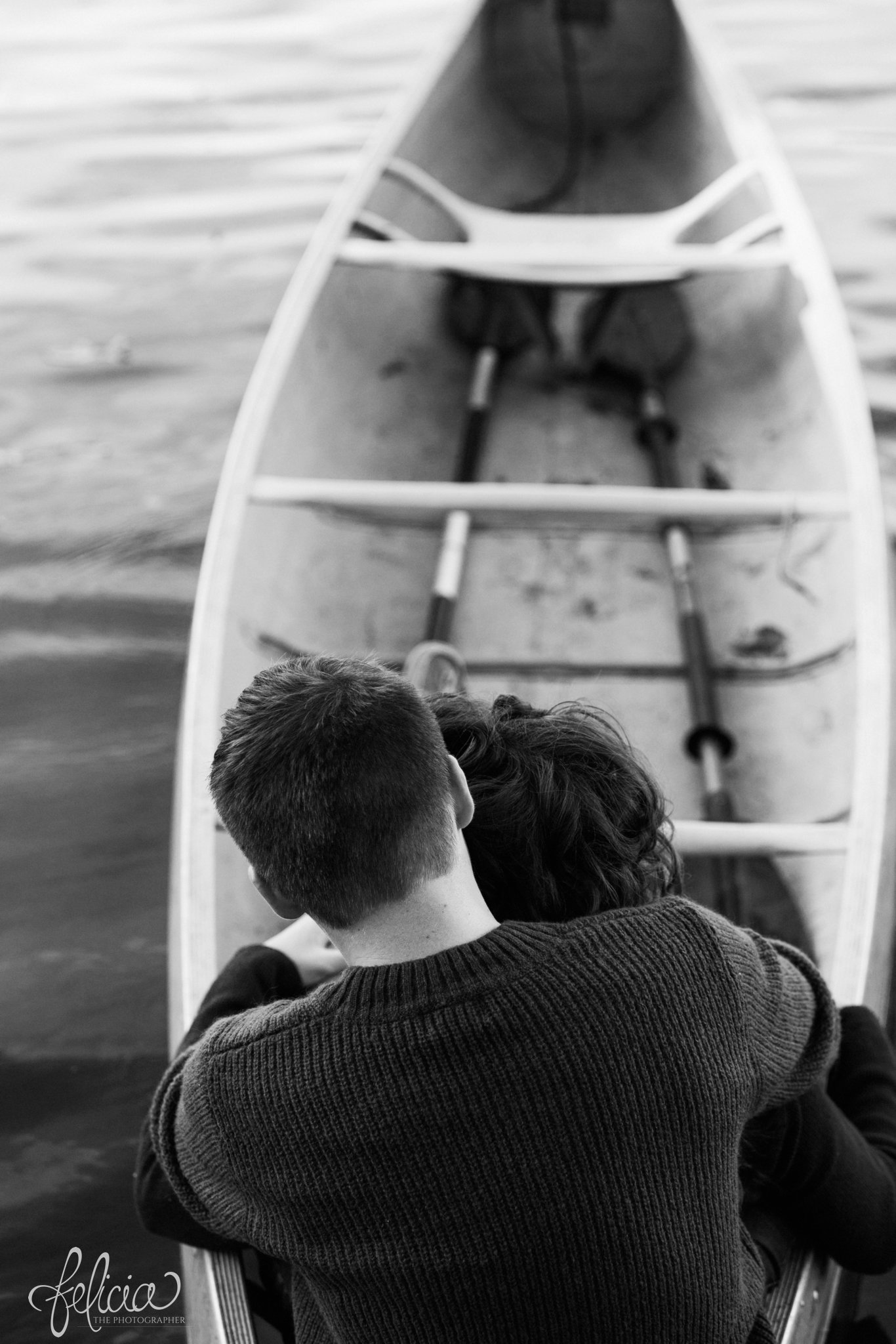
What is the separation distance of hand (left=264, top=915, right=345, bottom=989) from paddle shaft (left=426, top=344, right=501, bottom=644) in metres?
1.22

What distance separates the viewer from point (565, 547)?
327cm

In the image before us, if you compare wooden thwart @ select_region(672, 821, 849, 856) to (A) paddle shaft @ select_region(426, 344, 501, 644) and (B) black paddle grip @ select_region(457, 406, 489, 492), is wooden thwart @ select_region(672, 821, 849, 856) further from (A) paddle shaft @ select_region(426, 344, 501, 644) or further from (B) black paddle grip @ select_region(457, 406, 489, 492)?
(B) black paddle grip @ select_region(457, 406, 489, 492)

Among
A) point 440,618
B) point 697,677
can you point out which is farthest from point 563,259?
point 697,677

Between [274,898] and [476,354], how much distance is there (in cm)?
309

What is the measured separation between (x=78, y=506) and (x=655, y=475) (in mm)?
1984

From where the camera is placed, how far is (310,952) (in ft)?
5.32

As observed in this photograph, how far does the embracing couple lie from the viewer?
1015mm

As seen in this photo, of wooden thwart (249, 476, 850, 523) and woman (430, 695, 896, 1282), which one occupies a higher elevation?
wooden thwart (249, 476, 850, 523)

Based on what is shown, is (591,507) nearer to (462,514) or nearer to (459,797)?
(462,514)

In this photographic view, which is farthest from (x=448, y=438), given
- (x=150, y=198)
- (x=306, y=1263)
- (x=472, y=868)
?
(x=150, y=198)

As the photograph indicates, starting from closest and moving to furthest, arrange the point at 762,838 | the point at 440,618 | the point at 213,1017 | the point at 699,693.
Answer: the point at 213,1017
the point at 762,838
the point at 699,693
the point at 440,618

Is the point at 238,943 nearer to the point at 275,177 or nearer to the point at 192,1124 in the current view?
the point at 192,1124

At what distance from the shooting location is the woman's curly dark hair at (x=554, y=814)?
4.19ft

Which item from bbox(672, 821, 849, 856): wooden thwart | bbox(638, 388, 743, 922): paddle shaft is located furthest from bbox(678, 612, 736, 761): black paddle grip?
bbox(672, 821, 849, 856): wooden thwart
